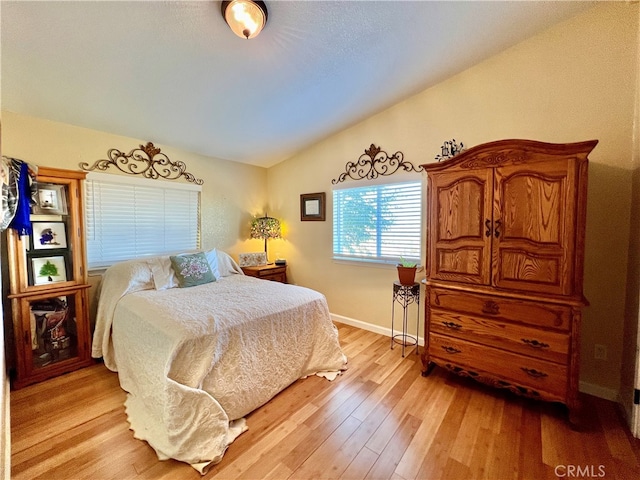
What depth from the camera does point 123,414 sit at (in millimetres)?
2008

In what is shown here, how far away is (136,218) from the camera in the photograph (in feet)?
10.3

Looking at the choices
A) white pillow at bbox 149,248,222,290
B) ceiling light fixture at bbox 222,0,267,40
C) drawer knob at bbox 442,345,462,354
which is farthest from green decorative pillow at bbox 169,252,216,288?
drawer knob at bbox 442,345,462,354

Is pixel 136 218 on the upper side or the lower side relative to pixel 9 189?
lower

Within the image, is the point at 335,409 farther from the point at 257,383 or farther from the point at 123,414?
the point at 123,414

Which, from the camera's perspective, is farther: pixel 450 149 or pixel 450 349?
pixel 450 149

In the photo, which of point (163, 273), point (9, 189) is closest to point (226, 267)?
point (163, 273)

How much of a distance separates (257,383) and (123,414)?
0.93 m

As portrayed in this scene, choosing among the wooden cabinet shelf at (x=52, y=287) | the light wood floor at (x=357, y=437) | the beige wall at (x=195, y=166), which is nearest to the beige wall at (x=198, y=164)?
the beige wall at (x=195, y=166)

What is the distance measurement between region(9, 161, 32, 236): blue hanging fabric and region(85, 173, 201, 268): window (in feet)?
1.86

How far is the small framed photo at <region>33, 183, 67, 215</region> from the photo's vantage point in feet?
7.88

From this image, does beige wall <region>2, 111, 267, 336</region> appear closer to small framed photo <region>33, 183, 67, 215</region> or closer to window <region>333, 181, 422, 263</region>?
small framed photo <region>33, 183, 67, 215</region>

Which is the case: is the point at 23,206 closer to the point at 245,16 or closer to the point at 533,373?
Answer: the point at 245,16

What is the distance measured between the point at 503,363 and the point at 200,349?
2.08 m

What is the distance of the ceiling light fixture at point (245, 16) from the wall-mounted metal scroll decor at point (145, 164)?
1937mm
